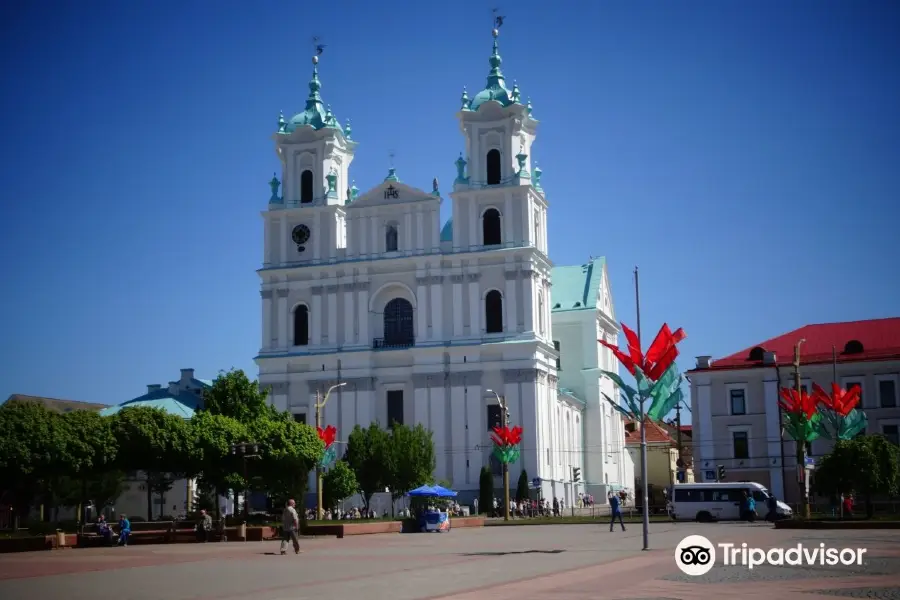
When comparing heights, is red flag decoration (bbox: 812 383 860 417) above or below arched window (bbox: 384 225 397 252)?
below

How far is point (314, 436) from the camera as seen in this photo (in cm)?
5525

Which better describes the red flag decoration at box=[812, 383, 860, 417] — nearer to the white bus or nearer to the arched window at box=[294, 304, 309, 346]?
the white bus

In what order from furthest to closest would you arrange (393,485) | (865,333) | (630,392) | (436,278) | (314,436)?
1. (436,278)
2. (865,333)
3. (393,485)
4. (314,436)
5. (630,392)

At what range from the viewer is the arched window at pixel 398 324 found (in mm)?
79875

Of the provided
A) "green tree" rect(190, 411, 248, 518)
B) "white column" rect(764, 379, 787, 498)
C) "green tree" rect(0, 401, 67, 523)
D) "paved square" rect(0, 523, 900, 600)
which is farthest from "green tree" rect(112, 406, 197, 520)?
"white column" rect(764, 379, 787, 498)

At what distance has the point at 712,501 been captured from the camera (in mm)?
54344

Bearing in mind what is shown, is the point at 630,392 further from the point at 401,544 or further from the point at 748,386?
the point at 748,386

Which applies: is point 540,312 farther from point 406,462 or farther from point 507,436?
point 507,436

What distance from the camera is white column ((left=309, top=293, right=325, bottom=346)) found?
80.4 metres

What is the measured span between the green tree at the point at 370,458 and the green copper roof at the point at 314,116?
2612cm

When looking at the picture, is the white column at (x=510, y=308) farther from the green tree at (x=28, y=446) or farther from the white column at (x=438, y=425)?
the green tree at (x=28, y=446)

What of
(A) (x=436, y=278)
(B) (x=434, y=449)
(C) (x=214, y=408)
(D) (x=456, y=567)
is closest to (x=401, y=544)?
(D) (x=456, y=567)

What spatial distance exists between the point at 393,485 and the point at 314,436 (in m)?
14.7

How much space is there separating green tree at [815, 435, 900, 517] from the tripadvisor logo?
17367 millimetres
